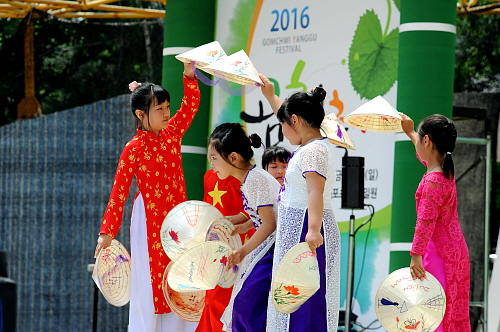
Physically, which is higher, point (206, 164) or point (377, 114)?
point (377, 114)

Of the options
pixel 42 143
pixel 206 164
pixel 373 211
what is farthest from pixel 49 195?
pixel 373 211

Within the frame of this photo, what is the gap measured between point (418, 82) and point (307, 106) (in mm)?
1371

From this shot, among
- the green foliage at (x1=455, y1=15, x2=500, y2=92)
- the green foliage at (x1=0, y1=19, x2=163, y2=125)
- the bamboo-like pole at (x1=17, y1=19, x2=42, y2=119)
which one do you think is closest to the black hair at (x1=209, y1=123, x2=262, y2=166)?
the bamboo-like pole at (x1=17, y1=19, x2=42, y2=119)

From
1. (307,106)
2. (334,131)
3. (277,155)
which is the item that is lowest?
(277,155)

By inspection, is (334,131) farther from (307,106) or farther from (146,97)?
(146,97)

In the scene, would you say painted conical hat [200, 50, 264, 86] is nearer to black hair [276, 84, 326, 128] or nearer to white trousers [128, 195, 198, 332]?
black hair [276, 84, 326, 128]

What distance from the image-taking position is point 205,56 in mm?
3838

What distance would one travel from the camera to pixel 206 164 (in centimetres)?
575

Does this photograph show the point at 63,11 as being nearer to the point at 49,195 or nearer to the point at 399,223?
the point at 49,195

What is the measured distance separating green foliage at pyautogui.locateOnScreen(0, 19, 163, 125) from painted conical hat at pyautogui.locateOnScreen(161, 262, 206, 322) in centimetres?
989

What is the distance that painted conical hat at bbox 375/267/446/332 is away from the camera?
3.41m

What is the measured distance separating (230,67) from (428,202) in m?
1.15

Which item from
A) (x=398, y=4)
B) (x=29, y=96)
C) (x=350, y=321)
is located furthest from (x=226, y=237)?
(x=29, y=96)

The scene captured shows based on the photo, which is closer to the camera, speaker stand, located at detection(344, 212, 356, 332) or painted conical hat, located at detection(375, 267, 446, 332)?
painted conical hat, located at detection(375, 267, 446, 332)
